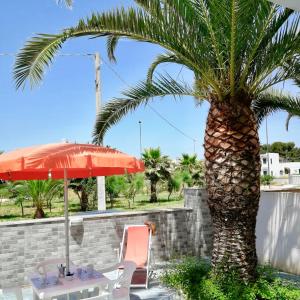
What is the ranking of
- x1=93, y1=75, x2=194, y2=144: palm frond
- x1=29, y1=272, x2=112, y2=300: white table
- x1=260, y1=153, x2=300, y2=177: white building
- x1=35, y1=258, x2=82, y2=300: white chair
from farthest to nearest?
x1=260, y1=153, x2=300, y2=177: white building → x1=93, y1=75, x2=194, y2=144: palm frond → x1=35, y1=258, x2=82, y2=300: white chair → x1=29, y1=272, x2=112, y2=300: white table

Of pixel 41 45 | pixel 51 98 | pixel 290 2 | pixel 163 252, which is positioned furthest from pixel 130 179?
pixel 290 2

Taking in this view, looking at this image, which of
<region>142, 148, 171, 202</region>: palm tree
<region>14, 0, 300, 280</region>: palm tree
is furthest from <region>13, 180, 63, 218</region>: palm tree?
<region>14, 0, 300, 280</region>: palm tree

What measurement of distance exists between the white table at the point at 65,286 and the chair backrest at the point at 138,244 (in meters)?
2.49

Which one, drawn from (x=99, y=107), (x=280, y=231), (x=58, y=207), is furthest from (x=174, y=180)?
(x=280, y=231)

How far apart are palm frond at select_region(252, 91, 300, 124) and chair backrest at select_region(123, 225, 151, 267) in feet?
14.0

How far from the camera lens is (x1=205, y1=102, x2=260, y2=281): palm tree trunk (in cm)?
633

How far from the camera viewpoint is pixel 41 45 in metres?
6.34

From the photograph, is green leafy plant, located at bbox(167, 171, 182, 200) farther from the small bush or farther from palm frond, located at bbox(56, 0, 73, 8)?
palm frond, located at bbox(56, 0, 73, 8)

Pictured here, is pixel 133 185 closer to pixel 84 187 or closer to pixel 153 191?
pixel 153 191

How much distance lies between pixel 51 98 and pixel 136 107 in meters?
26.8

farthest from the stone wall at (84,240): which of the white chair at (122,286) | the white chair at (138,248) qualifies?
the white chair at (122,286)

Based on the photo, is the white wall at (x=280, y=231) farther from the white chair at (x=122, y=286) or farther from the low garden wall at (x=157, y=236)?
the white chair at (x=122, y=286)

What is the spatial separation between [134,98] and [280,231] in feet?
14.6

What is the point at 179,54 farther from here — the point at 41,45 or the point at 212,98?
the point at 41,45
